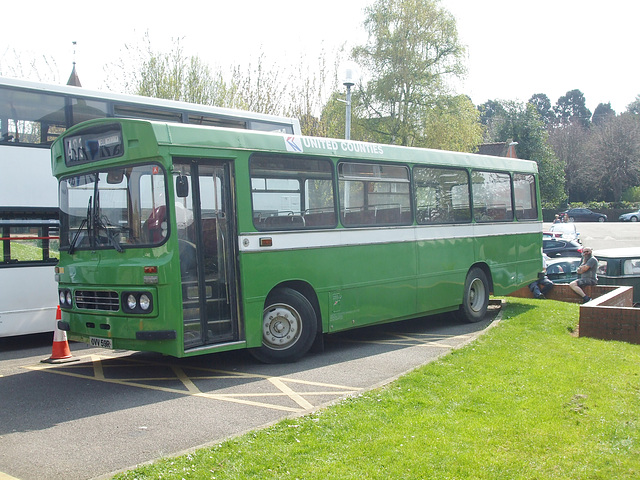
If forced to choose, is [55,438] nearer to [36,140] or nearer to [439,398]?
[439,398]

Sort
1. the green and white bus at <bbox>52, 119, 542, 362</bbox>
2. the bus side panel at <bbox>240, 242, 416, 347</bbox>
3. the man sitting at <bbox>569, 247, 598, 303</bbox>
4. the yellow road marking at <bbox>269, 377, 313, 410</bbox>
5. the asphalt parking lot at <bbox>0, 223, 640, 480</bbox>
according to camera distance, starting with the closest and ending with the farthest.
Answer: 1. the asphalt parking lot at <bbox>0, 223, 640, 480</bbox>
2. the yellow road marking at <bbox>269, 377, 313, 410</bbox>
3. the green and white bus at <bbox>52, 119, 542, 362</bbox>
4. the bus side panel at <bbox>240, 242, 416, 347</bbox>
5. the man sitting at <bbox>569, 247, 598, 303</bbox>

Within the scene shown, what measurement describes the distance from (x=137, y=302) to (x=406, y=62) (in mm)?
36164

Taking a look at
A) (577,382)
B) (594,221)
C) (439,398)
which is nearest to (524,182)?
(577,382)

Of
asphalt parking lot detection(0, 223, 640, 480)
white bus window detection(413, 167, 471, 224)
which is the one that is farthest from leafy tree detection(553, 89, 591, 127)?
asphalt parking lot detection(0, 223, 640, 480)

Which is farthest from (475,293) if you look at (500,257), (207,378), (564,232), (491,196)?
(564,232)

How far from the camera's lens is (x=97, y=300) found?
8.50 meters

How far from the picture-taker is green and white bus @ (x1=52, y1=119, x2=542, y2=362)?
8.12 m

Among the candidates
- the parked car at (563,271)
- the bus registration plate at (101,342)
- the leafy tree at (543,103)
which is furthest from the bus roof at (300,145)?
the leafy tree at (543,103)

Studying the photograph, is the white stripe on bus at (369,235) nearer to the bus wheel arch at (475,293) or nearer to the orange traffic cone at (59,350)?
the bus wheel arch at (475,293)

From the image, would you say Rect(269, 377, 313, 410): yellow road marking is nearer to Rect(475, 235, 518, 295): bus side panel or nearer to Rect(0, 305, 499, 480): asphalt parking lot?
Rect(0, 305, 499, 480): asphalt parking lot

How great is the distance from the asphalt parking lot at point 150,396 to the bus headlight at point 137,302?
0.92 metres

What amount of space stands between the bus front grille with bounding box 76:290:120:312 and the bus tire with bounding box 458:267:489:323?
713 cm

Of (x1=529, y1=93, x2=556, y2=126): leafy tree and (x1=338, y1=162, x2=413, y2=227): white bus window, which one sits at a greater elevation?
(x1=529, y1=93, x2=556, y2=126): leafy tree

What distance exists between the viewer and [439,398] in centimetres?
704
